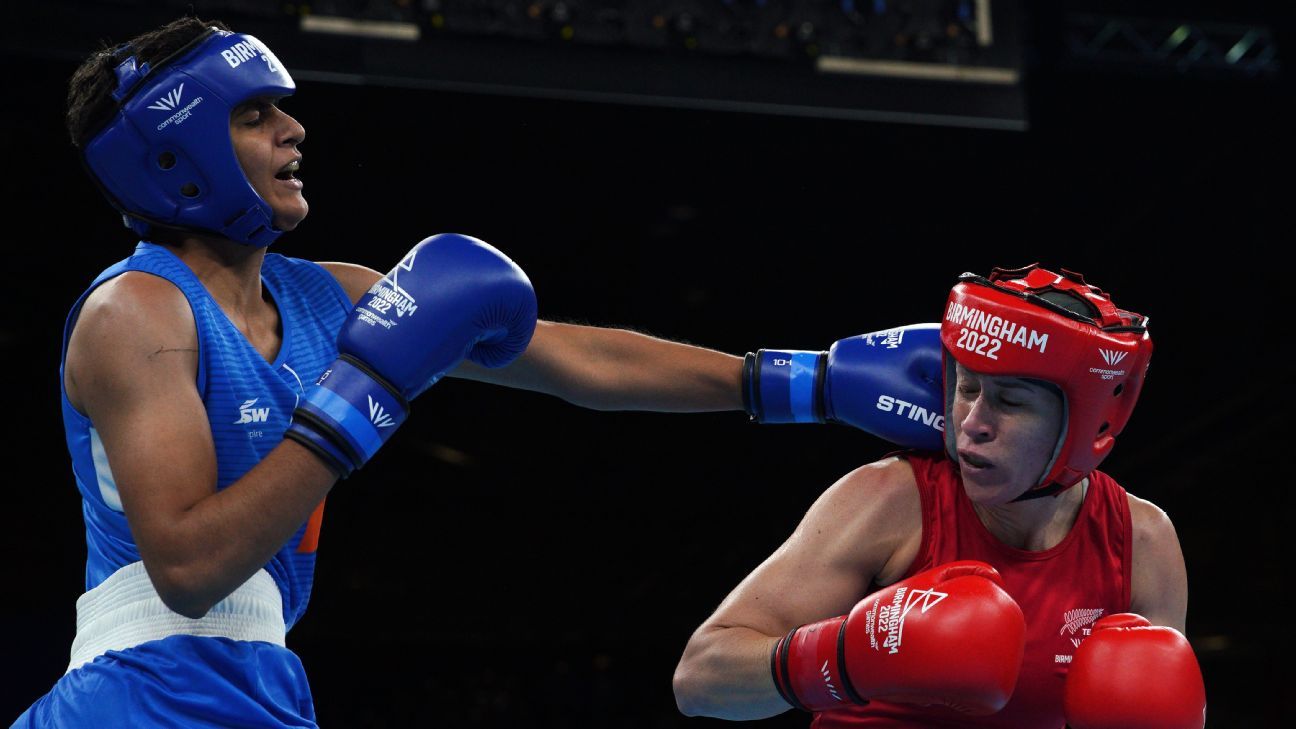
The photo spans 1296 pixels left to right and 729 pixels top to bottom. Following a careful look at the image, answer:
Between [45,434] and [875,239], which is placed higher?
[875,239]

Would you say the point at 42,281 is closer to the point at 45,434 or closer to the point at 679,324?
the point at 45,434

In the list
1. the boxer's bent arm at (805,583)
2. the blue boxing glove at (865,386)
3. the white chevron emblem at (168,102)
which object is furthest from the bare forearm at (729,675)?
the white chevron emblem at (168,102)

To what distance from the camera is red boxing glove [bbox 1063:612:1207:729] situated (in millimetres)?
2389

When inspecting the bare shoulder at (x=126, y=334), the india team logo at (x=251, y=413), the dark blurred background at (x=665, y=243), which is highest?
the bare shoulder at (x=126, y=334)

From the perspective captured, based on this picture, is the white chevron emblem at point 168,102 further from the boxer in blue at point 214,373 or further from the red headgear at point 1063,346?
the red headgear at point 1063,346

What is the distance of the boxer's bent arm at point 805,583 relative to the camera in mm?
2525

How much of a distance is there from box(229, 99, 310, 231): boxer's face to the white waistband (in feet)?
1.87

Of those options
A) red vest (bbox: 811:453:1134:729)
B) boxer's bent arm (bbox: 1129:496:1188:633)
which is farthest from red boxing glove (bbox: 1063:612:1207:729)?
boxer's bent arm (bbox: 1129:496:1188:633)

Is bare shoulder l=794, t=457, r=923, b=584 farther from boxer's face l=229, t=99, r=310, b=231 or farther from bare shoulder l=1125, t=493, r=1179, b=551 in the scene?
boxer's face l=229, t=99, r=310, b=231

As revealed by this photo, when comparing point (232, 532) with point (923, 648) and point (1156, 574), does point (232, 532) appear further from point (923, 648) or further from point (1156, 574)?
point (1156, 574)

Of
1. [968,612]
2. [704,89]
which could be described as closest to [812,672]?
[968,612]

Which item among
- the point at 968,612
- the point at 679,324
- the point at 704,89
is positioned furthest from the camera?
the point at 679,324

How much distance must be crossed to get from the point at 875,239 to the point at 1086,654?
Result: 532 cm

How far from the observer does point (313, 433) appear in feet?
6.37
